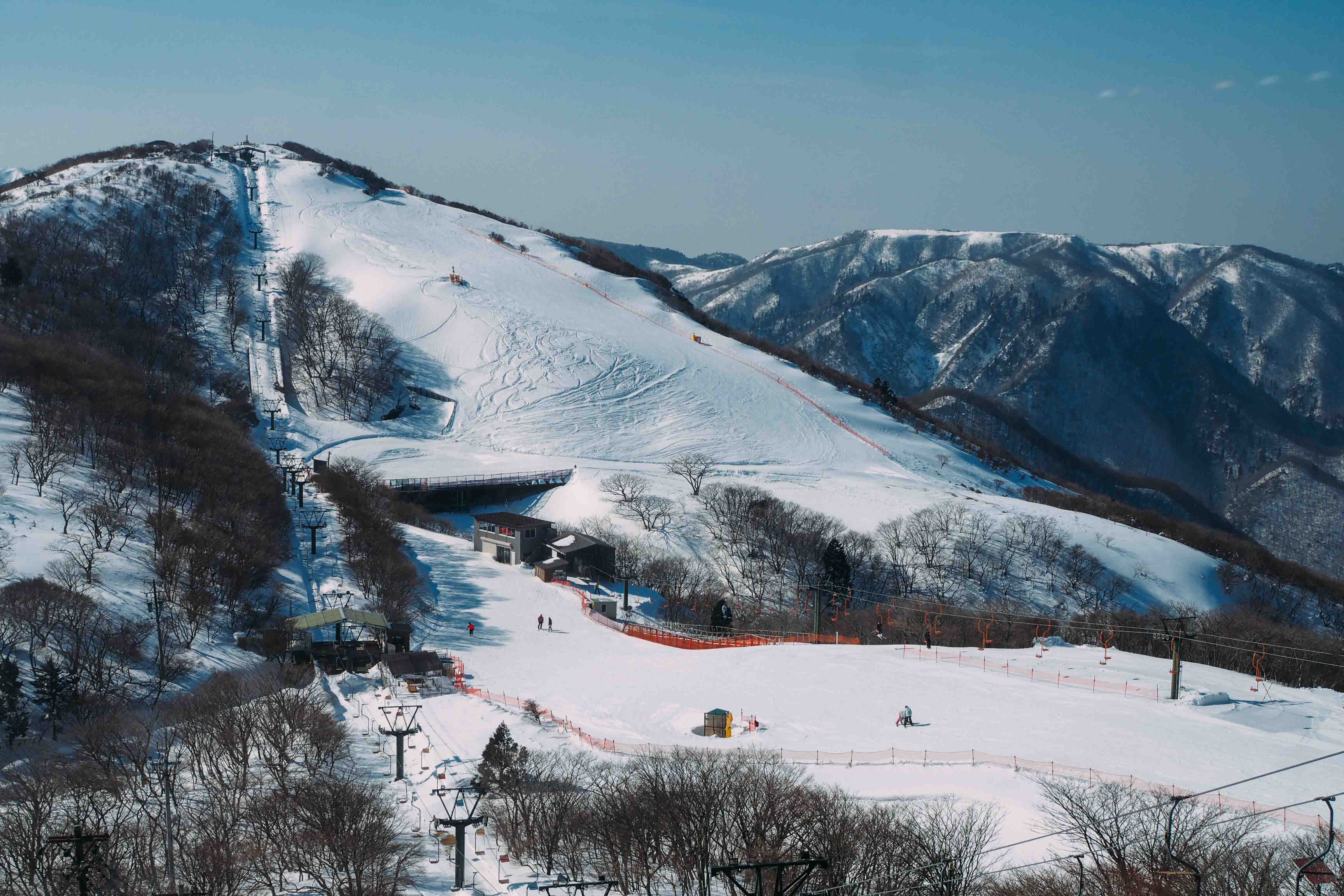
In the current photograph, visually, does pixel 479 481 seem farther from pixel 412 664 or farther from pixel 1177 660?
pixel 1177 660

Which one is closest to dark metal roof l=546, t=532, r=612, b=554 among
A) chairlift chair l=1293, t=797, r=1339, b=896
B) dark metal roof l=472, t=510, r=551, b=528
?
dark metal roof l=472, t=510, r=551, b=528

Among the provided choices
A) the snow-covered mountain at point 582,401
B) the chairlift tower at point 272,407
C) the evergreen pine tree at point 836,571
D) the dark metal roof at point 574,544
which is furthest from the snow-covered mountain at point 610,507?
the evergreen pine tree at point 836,571

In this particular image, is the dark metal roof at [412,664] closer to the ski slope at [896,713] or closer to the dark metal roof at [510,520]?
the ski slope at [896,713]

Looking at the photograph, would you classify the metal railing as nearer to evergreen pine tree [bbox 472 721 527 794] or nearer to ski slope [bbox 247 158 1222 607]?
ski slope [bbox 247 158 1222 607]

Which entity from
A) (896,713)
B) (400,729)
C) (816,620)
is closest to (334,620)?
(400,729)

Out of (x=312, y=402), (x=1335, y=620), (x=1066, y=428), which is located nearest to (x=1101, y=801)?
(x=1335, y=620)
